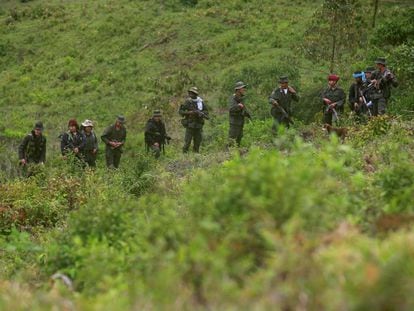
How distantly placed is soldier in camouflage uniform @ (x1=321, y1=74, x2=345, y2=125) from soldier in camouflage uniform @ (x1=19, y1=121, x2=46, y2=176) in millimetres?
5919

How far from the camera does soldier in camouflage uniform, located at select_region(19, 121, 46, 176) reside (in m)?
13.3

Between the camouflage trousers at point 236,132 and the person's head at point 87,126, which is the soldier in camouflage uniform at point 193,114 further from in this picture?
the person's head at point 87,126

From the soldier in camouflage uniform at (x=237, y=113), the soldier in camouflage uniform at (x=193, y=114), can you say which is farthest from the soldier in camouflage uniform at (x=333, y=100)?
the soldier in camouflage uniform at (x=193, y=114)

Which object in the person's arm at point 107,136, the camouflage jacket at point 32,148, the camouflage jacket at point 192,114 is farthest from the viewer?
the camouflage jacket at point 192,114

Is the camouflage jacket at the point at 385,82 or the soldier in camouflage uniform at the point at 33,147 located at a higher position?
the camouflage jacket at the point at 385,82

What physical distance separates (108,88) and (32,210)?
1533cm

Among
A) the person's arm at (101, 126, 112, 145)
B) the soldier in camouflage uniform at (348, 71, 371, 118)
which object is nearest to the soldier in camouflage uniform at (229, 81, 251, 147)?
the soldier in camouflage uniform at (348, 71, 371, 118)

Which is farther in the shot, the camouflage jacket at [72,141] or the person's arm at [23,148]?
the camouflage jacket at [72,141]

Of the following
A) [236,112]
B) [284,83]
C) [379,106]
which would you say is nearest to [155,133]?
[236,112]

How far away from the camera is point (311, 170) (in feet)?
14.4

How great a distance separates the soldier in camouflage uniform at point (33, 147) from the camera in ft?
43.7

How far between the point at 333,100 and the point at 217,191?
30.5 ft

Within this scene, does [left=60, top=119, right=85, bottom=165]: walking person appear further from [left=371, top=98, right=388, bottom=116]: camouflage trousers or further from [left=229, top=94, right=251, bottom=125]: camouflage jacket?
[left=371, top=98, right=388, bottom=116]: camouflage trousers

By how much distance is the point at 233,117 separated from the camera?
14.4 meters
